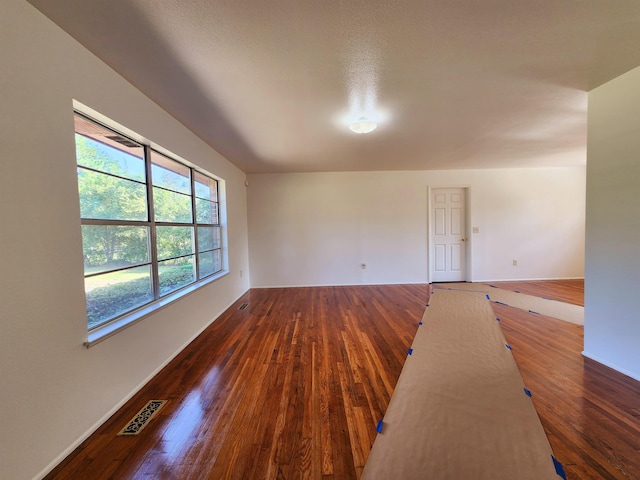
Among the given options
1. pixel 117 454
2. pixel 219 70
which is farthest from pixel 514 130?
pixel 117 454

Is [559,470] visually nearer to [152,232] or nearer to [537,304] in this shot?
[152,232]

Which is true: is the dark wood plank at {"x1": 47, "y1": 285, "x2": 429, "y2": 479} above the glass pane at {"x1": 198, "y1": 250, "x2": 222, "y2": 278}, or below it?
below

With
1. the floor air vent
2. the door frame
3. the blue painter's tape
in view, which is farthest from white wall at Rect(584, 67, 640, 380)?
the floor air vent

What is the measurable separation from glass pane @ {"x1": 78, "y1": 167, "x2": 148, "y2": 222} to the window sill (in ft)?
2.57

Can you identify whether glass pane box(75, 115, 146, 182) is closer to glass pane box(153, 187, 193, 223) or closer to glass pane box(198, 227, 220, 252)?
glass pane box(153, 187, 193, 223)

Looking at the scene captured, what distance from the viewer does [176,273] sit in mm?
2654

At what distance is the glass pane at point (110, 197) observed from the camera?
1.58 m

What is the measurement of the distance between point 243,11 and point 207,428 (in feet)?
7.97

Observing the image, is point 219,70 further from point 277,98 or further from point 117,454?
point 117,454

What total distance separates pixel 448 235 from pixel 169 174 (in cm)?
517

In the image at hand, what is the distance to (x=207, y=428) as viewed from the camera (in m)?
1.47

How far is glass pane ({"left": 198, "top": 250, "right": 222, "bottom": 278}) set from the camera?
327 cm

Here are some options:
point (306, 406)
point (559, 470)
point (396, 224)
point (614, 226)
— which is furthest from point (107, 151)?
point (396, 224)

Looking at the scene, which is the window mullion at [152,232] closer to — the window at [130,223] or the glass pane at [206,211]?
the window at [130,223]
